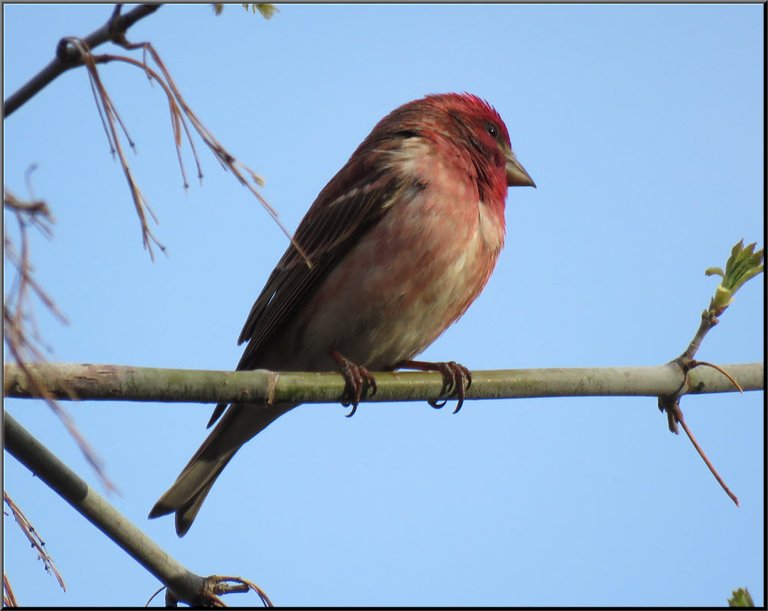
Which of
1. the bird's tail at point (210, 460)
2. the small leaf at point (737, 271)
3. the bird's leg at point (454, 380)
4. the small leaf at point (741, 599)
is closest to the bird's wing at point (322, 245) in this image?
the bird's tail at point (210, 460)

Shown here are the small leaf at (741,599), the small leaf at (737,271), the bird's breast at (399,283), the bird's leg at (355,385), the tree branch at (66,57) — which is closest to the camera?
the tree branch at (66,57)

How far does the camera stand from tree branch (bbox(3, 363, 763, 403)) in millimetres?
3273

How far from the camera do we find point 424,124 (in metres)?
6.82

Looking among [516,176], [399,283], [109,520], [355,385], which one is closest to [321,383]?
[355,385]

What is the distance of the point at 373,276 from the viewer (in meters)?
5.81

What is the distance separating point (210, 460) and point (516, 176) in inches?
115

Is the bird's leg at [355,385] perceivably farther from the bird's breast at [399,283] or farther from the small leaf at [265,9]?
the small leaf at [265,9]

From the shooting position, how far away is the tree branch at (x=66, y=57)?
229 cm

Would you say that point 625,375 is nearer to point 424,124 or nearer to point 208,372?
point 208,372

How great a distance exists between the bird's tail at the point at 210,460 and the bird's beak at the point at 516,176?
232 centimetres

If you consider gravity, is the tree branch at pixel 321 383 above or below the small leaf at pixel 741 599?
above

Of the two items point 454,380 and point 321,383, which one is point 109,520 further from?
point 454,380

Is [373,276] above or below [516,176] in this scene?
below

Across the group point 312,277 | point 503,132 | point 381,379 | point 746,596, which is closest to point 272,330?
point 312,277
